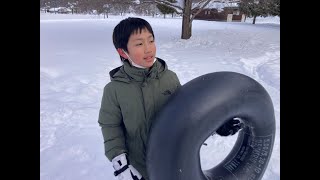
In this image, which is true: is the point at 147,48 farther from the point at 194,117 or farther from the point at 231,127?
the point at 231,127

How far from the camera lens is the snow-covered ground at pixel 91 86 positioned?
2.70 m

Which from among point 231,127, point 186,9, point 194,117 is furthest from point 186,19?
point 194,117

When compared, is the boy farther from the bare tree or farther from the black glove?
the bare tree

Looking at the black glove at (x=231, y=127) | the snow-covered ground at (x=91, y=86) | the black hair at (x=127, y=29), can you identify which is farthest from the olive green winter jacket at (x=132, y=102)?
the snow-covered ground at (x=91, y=86)

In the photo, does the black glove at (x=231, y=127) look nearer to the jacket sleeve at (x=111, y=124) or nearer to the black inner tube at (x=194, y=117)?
the black inner tube at (x=194, y=117)

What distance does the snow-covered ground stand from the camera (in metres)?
2.70

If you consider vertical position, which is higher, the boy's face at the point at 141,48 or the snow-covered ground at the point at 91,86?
the boy's face at the point at 141,48

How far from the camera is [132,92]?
1.47m

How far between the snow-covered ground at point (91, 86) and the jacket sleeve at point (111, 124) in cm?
104

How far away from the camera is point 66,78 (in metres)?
5.70

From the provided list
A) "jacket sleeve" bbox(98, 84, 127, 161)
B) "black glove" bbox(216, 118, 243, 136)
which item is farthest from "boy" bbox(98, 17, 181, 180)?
"black glove" bbox(216, 118, 243, 136)

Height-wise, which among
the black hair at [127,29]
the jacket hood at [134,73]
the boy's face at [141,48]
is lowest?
the jacket hood at [134,73]

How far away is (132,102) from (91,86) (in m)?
3.78
